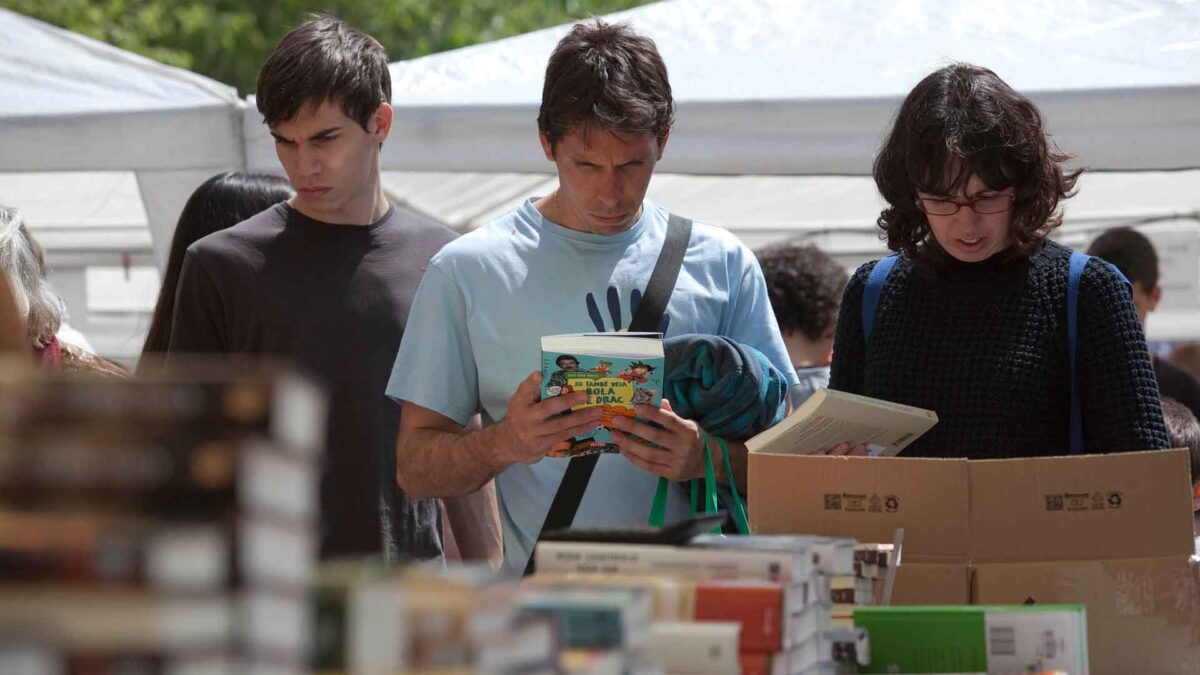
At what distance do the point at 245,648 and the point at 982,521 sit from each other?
157 cm

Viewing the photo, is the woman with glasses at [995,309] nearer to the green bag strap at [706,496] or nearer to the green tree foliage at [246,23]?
the green bag strap at [706,496]

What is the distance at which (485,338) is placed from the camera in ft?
8.80

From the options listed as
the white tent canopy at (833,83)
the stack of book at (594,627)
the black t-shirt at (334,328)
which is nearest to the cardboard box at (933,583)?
the stack of book at (594,627)

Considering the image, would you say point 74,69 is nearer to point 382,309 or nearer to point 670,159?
point 670,159

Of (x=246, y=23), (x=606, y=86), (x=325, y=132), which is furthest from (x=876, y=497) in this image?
(x=246, y=23)

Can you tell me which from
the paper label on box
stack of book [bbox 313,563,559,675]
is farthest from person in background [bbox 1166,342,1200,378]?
stack of book [bbox 313,563,559,675]

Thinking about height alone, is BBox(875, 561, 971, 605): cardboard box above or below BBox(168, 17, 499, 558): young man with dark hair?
below

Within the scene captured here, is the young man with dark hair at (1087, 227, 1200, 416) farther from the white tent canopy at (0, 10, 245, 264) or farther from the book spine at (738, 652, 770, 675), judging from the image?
the book spine at (738, 652, 770, 675)

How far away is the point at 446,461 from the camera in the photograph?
2.63 meters

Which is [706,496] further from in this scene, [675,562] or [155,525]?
[155,525]

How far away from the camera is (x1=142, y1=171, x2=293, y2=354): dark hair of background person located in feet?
11.6

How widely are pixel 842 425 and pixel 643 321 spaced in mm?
433

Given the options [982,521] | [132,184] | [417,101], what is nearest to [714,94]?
[417,101]

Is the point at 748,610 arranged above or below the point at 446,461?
below
